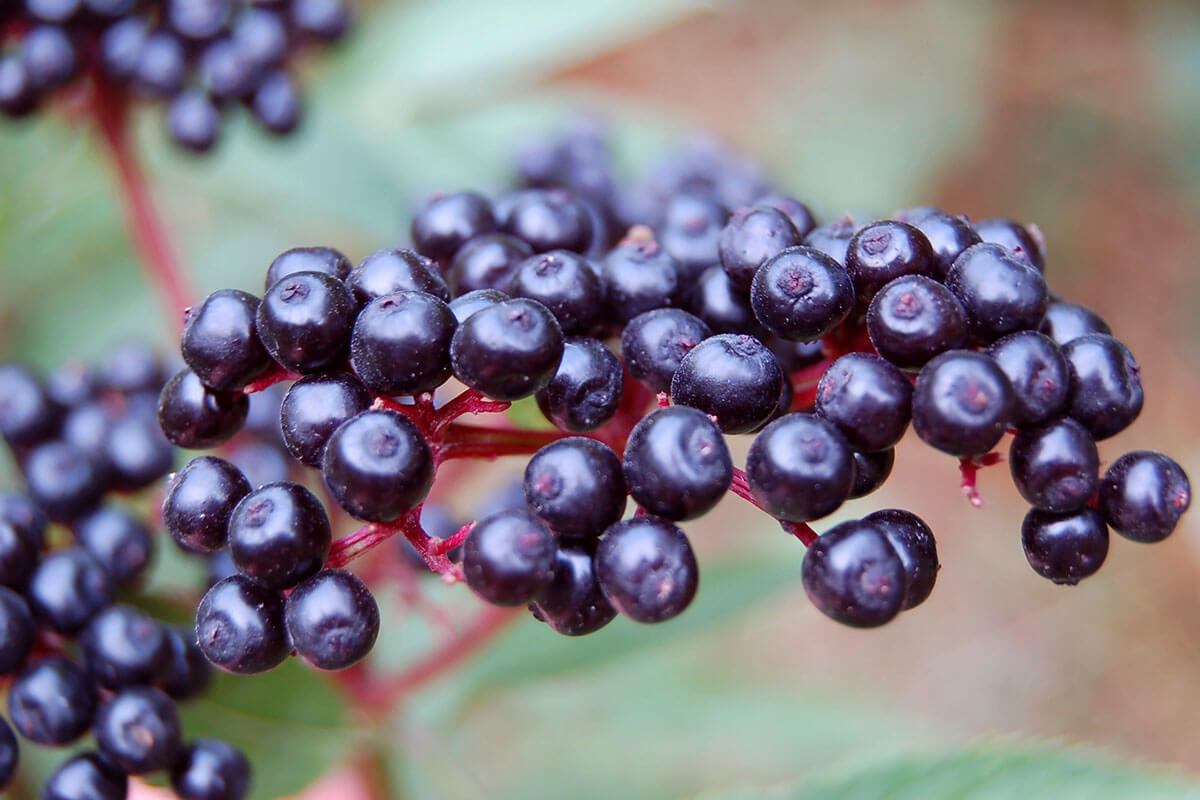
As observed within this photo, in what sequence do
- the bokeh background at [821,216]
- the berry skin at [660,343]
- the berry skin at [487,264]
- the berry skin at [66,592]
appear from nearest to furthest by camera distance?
1. the berry skin at [660,343]
2. the berry skin at [487,264]
3. the berry skin at [66,592]
4. the bokeh background at [821,216]

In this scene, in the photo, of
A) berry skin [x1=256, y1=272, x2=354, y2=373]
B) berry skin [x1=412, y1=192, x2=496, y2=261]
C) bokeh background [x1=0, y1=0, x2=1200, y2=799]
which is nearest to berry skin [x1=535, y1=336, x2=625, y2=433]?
berry skin [x1=256, y1=272, x2=354, y2=373]

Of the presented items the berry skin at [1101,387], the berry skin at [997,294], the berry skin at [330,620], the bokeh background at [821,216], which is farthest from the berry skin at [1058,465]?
the berry skin at [330,620]

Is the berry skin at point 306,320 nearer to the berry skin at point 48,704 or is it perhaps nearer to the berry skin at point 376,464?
the berry skin at point 376,464

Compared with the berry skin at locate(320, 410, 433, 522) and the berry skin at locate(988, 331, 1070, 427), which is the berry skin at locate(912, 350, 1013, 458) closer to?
the berry skin at locate(988, 331, 1070, 427)

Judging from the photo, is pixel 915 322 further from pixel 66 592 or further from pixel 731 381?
pixel 66 592

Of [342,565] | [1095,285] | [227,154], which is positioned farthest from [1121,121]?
[342,565]
